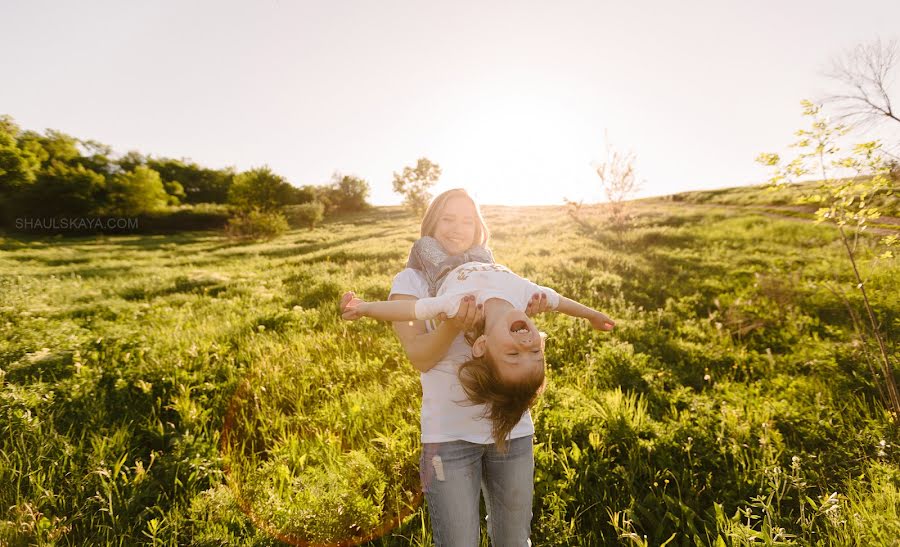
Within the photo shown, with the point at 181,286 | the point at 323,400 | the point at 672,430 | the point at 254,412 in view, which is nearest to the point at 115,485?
the point at 254,412

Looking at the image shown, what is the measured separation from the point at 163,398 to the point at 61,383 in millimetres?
1101

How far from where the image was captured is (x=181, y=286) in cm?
1170

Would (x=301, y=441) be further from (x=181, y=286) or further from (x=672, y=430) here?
(x=181, y=286)

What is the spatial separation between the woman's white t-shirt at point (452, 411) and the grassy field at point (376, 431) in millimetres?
1309

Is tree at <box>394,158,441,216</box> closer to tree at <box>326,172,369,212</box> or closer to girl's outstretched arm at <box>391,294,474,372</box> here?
tree at <box>326,172,369,212</box>

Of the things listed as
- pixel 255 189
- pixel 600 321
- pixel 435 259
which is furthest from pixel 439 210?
pixel 255 189

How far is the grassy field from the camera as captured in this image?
296 centimetres

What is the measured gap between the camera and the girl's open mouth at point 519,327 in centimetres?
207

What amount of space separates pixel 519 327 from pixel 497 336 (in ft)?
0.49

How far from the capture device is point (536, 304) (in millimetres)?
2420

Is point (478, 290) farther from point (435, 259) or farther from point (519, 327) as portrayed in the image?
point (435, 259)

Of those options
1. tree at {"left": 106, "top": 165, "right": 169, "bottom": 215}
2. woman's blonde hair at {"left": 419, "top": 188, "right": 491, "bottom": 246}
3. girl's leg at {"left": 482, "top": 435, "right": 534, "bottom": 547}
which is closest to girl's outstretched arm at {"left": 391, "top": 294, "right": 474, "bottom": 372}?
girl's leg at {"left": 482, "top": 435, "right": 534, "bottom": 547}

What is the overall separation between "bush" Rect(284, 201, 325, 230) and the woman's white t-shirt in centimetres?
5019

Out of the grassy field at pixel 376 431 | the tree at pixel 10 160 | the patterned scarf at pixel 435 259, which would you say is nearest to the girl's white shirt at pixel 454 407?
the patterned scarf at pixel 435 259
